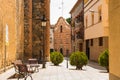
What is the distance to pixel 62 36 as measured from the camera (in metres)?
65.7

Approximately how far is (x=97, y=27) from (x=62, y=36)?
35.3 m

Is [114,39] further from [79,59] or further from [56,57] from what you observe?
[56,57]

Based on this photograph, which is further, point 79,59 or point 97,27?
point 97,27

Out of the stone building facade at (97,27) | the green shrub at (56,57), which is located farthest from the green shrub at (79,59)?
the stone building facade at (97,27)

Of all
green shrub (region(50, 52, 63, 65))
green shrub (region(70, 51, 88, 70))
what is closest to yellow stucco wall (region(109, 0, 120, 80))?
green shrub (region(70, 51, 88, 70))

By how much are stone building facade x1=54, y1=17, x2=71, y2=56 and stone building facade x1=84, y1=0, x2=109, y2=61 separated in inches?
962

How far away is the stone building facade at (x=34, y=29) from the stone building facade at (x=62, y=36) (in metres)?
36.7

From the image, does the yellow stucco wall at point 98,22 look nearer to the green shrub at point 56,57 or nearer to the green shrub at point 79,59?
the green shrub at point 56,57

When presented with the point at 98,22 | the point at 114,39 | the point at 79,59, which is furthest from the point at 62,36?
the point at 114,39

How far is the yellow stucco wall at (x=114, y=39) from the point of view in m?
8.41

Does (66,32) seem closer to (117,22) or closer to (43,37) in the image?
(43,37)

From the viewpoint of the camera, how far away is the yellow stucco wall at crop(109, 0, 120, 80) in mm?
8414

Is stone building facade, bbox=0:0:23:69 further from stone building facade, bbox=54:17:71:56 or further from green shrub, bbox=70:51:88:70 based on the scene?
stone building facade, bbox=54:17:71:56

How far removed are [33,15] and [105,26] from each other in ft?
21.7
